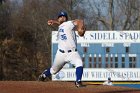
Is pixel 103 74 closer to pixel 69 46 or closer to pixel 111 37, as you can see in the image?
pixel 111 37

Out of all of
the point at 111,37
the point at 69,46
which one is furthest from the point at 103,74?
the point at 69,46

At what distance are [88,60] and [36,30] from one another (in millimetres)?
20447

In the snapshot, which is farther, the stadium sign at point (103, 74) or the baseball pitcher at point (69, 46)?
the stadium sign at point (103, 74)

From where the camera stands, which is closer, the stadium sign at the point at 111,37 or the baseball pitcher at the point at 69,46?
the baseball pitcher at the point at 69,46

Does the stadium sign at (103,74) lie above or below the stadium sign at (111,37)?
below

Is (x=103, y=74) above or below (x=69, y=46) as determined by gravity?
below

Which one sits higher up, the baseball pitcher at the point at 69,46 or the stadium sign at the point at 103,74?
the baseball pitcher at the point at 69,46

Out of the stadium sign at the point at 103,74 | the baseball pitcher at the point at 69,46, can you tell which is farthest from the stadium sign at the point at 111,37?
the baseball pitcher at the point at 69,46

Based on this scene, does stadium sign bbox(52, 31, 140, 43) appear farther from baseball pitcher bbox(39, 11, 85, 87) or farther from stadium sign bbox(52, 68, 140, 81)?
baseball pitcher bbox(39, 11, 85, 87)

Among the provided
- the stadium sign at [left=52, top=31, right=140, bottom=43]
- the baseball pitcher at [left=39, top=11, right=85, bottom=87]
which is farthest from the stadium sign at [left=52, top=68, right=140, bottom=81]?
the baseball pitcher at [left=39, top=11, right=85, bottom=87]

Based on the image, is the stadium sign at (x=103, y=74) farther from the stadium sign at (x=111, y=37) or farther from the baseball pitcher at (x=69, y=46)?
the baseball pitcher at (x=69, y=46)

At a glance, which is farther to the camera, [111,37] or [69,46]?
[111,37]

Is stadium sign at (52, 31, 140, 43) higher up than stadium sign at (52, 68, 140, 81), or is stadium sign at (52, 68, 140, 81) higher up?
stadium sign at (52, 31, 140, 43)

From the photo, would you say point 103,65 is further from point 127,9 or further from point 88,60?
point 127,9
